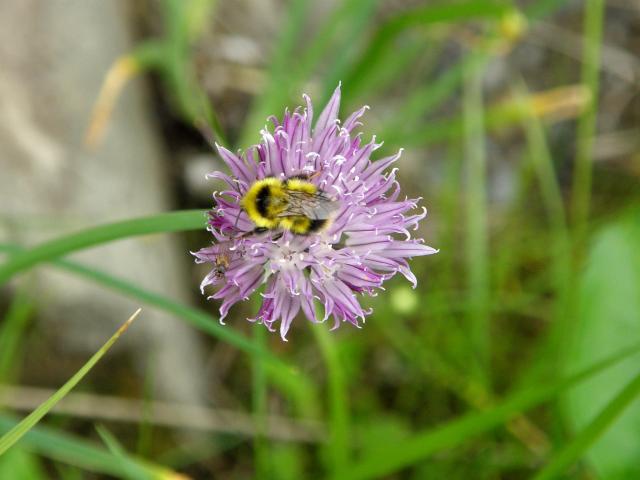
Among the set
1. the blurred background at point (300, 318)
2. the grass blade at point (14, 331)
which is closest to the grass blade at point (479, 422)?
the blurred background at point (300, 318)

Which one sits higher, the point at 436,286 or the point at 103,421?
the point at 436,286

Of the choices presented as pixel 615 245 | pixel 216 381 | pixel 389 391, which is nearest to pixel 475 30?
pixel 615 245

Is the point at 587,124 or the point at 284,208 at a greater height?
the point at 587,124

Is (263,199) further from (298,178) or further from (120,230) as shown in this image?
(120,230)

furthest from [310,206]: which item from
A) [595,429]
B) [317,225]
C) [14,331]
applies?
[14,331]

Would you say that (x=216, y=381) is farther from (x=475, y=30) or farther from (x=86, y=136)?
(x=475, y=30)

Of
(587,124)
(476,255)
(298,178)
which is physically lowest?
(298,178)
